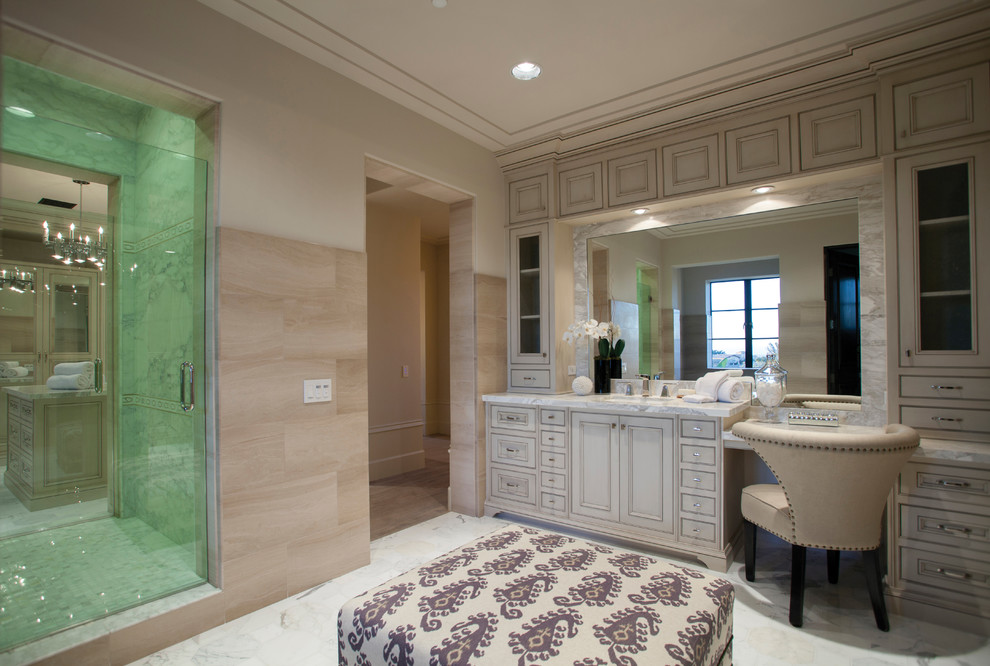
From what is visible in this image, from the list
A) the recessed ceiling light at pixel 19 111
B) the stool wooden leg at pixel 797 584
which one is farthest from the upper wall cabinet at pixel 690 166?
the recessed ceiling light at pixel 19 111

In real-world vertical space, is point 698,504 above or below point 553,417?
below

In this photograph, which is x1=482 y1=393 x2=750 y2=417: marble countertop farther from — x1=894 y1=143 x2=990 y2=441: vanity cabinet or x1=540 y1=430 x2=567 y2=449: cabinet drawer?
x1=894 y1=143 x2=990 y2=441: vanity cabinet

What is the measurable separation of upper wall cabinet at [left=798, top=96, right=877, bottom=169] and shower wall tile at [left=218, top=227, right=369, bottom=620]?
2.65 meters

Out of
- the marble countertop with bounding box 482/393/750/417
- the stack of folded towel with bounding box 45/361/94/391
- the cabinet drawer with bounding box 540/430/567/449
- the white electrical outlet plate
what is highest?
the stack of folded towel with bounding box 45/361/94/391

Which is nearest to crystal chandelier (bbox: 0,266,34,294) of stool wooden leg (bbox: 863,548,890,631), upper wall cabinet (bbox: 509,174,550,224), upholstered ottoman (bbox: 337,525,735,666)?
upholstered ottoman (bbox: 337,525,735,666)

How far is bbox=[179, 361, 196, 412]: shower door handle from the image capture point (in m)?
2.44

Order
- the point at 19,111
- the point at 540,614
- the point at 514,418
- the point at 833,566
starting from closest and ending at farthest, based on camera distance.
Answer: the point at 540,614, the point at 19,111, the point at 833,566, the point at 514,418

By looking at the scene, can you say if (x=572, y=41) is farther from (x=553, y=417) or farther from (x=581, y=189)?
(x=553, y=417)

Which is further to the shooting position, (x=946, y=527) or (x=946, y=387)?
(x=946, y=387)

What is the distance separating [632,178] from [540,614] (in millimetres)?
2918

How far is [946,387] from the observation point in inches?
98.4

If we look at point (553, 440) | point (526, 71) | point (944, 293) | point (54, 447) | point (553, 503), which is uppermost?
point (526, 71)

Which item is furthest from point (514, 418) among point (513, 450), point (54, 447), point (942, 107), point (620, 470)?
point (942, 107)

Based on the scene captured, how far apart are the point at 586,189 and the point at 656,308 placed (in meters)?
1.01
